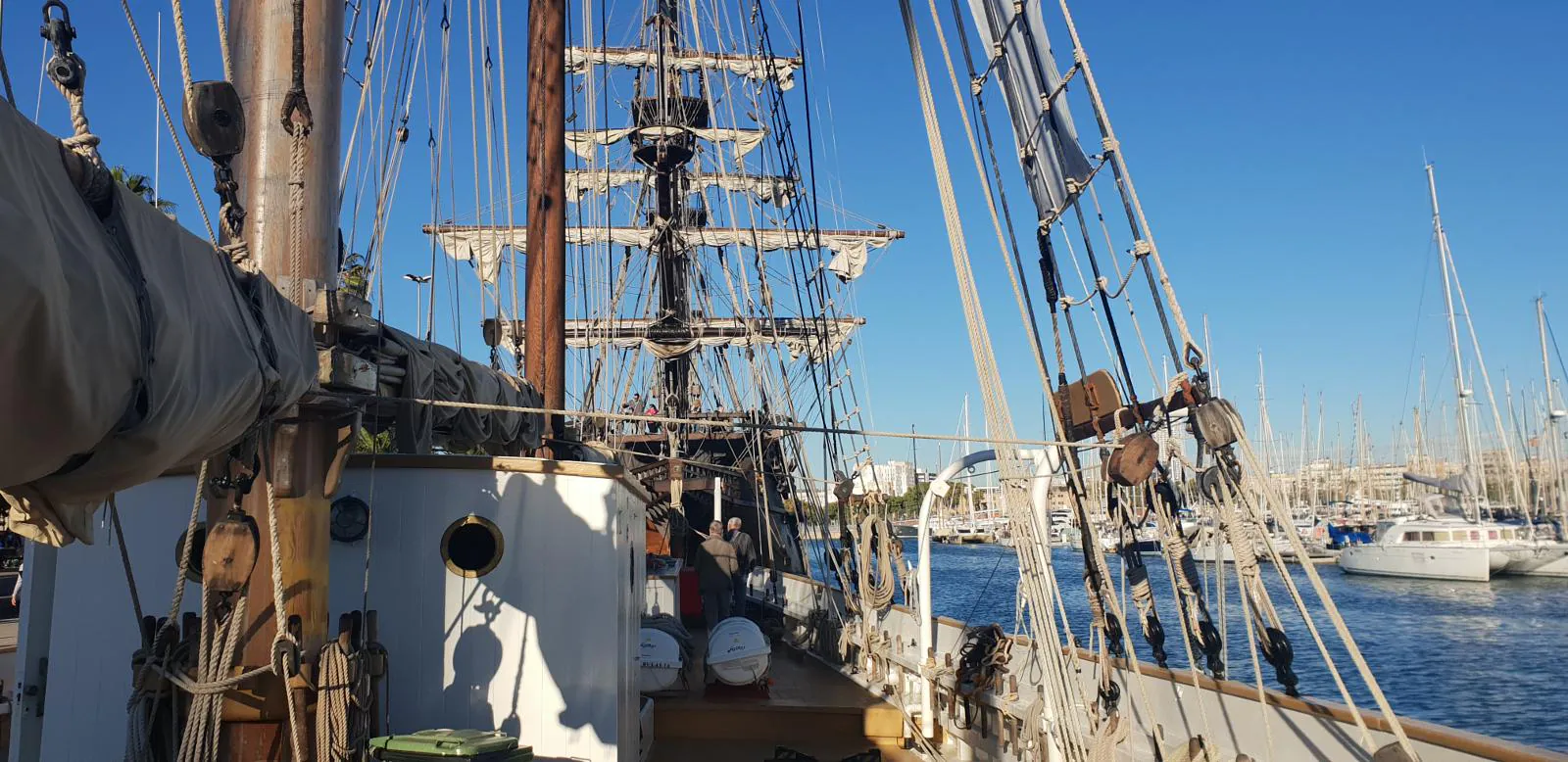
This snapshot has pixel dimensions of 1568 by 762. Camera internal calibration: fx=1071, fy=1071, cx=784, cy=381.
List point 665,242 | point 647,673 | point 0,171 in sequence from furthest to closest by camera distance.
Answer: point 665,242, point 647,673, point 0,171

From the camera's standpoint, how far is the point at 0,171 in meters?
1.87

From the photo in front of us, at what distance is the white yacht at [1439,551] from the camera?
43.4m

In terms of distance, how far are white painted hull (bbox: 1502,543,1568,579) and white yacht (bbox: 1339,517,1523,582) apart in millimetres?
296

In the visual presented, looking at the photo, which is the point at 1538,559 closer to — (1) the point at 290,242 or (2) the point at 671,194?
(2) the point at 671,194

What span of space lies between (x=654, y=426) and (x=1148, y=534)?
39299 mm

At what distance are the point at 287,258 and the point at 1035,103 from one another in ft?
12.6

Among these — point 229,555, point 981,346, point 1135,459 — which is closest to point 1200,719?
point 1135,459

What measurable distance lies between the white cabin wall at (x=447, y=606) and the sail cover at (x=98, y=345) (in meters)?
2.41

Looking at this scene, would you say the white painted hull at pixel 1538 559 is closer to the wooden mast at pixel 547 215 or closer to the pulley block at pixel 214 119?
the wooden mast at pixel 547 215

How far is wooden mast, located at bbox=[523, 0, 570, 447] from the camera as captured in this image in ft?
32.1

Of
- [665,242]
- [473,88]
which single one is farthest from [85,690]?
[665,242]

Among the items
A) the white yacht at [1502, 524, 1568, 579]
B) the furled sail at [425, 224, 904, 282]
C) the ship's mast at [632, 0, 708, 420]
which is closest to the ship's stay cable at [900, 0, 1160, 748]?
the ship's mast at [632, 0, 708, 420]

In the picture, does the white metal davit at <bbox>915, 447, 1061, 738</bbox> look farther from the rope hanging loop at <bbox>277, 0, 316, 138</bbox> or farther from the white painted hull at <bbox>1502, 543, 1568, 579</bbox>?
the white painted hull at <bbox>1502, 543, 1568, 579</bbox>

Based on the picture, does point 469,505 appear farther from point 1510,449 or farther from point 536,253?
point 1510,449
